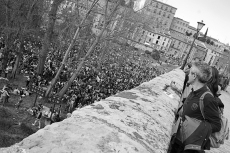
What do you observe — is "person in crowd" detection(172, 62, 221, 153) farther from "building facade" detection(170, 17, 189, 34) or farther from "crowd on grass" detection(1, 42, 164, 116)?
"building facade" detection(170, 17, 189, 34)

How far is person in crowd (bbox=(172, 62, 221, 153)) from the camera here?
7.26 ft

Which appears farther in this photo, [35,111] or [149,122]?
[35,111]

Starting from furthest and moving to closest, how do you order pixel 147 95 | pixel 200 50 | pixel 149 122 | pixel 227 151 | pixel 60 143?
pixel 200 50, pixel 227 151, pixel 147 95, pixel 149 122, pixel 60 143

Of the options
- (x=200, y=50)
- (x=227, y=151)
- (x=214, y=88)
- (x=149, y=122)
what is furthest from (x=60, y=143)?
(x=200, y=50)

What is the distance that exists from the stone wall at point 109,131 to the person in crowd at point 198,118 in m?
0.23

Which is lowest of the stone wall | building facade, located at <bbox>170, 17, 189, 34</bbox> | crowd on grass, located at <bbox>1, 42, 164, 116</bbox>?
crowd on grass, located at <bbox>1, 42, 164, 116</bbox>


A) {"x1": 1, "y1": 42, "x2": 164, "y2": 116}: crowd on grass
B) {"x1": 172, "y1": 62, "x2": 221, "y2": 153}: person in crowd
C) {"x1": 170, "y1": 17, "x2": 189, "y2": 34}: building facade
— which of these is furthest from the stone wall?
{"x1": 170, "y1": 17, "x2": 189, "y2": 34}: building facade

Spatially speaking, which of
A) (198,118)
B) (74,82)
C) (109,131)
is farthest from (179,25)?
(109,131)

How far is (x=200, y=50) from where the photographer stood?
73.2 metres

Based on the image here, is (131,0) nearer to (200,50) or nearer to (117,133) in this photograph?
(117,133)

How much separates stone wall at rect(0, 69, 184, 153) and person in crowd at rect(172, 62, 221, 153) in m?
0.23

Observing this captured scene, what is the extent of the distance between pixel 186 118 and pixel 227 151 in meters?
3.56

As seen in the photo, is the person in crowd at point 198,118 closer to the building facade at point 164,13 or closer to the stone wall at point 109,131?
the stone wall at point 109,131

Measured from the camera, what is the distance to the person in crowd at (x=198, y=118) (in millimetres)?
2213
